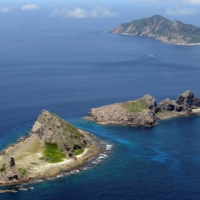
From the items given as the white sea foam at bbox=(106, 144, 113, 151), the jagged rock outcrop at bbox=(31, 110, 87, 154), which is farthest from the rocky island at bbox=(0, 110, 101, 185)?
the white sea foam at bbox=(106, 144, 113, 151)

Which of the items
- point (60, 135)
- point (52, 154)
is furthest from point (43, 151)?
point (60, 135)

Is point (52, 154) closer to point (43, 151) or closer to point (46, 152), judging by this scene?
point (46, 152)

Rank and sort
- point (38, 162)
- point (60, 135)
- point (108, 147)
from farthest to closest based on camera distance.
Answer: point (108, 147)
point (60, 135)
point (38, 162)

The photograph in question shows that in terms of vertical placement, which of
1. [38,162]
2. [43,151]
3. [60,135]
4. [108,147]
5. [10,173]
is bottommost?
[38,162]

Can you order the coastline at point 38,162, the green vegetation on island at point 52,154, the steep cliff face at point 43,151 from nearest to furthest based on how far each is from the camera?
the steep cliff face at point 43,151 → the coastline at point 38,162 → the green vegetation on island at point 52,154

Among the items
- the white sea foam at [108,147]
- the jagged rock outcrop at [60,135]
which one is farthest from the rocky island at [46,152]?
the white sea foam at [108,147]

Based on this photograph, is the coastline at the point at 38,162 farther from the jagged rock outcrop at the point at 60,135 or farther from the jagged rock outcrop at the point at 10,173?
the jagged rock outcrop at the point at 60,135

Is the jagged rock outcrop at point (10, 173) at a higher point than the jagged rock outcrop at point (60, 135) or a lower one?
lower

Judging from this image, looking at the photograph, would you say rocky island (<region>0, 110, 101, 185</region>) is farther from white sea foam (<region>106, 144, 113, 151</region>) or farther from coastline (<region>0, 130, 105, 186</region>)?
white sea foam (<region>106, 144, 113, 151</region>)

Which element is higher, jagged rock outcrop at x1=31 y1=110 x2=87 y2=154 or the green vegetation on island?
jagged rock outcrop at x1=31 y1=110 x2=87 y2=154
